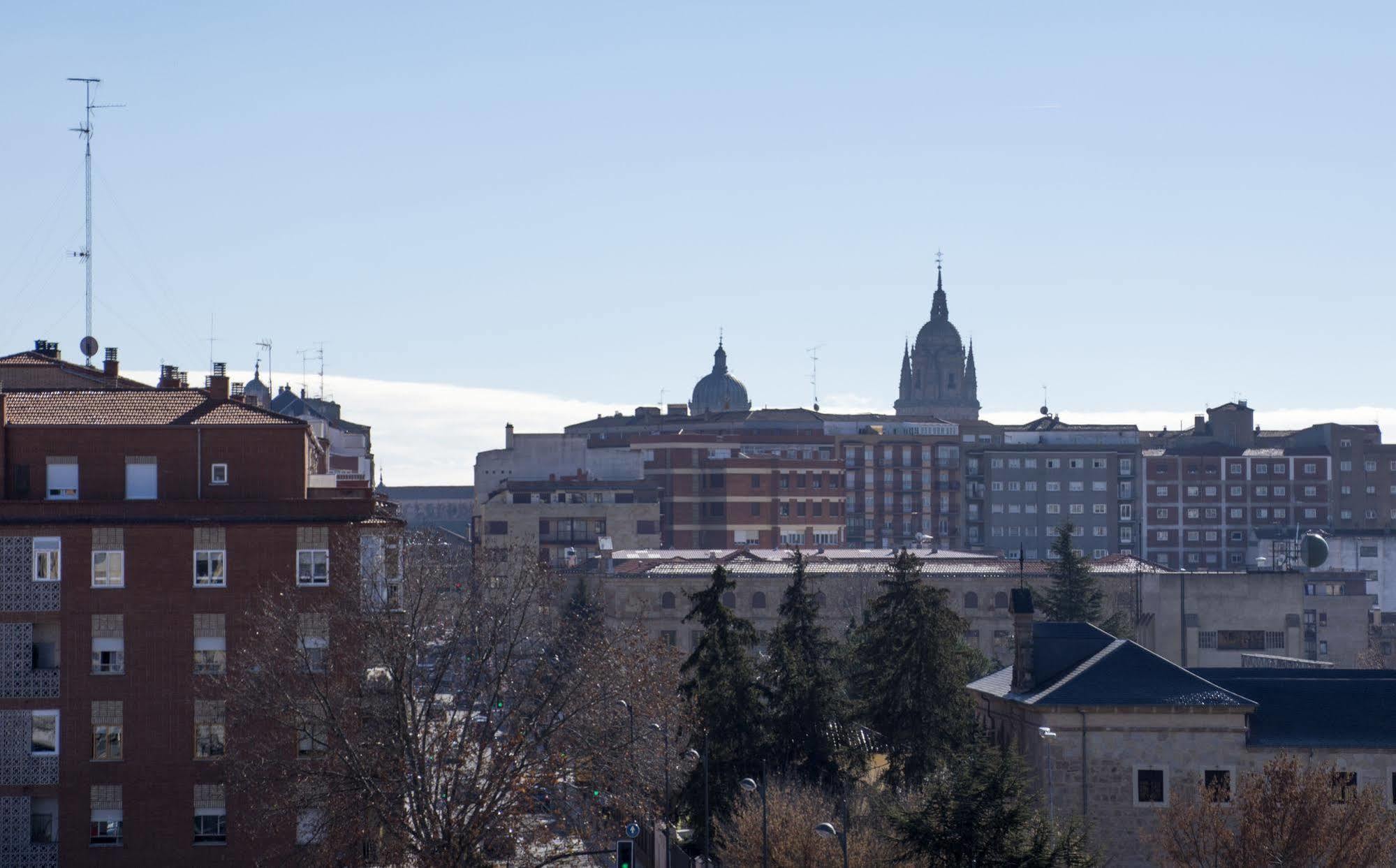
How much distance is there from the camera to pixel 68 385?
198 ft

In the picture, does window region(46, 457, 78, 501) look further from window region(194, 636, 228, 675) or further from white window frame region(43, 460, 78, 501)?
window region(194, 636, 228, 675)

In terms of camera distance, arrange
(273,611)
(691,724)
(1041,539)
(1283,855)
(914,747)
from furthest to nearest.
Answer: (1041,539) < (914,747) < (691,724) < (273,611) < (1283,855)

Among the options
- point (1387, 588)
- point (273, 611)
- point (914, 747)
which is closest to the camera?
point (273, 611)

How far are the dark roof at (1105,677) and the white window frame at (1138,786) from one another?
5.56 feet

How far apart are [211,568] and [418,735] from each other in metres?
10.5

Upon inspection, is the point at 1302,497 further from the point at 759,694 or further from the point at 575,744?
the point at 575,744

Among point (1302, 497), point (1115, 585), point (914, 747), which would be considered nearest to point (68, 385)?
point (914, 747)

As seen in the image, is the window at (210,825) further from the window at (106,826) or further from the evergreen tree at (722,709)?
the evergreen tree at (722,709)

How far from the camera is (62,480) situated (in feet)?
169

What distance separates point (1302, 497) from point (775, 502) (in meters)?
48.6

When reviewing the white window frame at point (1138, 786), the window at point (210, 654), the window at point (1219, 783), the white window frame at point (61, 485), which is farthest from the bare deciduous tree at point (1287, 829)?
the white window frame at point (61, 485)

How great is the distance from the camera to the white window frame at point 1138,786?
165 ft

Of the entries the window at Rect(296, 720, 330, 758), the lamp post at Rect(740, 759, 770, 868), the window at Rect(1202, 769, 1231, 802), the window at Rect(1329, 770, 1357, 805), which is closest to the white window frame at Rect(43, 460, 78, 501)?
the window at Rect(296, 720, 330, 758)

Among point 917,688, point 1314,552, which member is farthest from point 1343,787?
point 1314,552
